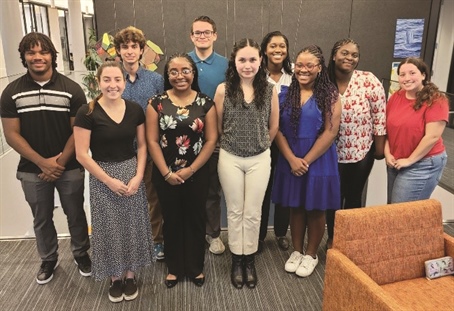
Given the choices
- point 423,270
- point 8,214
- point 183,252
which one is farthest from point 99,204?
point 8,214

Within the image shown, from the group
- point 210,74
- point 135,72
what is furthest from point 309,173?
point 135,72

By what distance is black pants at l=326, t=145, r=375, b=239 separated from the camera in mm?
2832

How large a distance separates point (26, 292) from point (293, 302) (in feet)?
5.82

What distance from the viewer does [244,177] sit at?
255cm

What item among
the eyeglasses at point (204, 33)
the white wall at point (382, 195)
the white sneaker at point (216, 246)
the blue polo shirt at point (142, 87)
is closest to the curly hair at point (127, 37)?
the blue polo shirt at point (142, 87)

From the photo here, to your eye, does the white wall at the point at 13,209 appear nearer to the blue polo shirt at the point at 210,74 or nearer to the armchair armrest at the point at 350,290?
the blue polo shirt at the point at 210,74

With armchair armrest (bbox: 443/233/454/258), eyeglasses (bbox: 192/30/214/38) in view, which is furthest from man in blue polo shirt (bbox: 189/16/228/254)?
armchair armrest (bbox: 443/233/454/258)

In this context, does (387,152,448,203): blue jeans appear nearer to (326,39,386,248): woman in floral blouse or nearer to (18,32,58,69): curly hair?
(326,39,386,248): woman in floral blouse

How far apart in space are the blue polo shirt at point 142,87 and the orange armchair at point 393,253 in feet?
4.85

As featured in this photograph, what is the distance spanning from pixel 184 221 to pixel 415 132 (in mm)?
1589

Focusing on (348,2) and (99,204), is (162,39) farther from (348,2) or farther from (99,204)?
(99,204)

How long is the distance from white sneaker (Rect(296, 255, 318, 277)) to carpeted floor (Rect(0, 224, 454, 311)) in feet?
0.13

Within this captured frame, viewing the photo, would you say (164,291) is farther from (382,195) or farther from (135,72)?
(382,195)

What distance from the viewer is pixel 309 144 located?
8.45 feet
